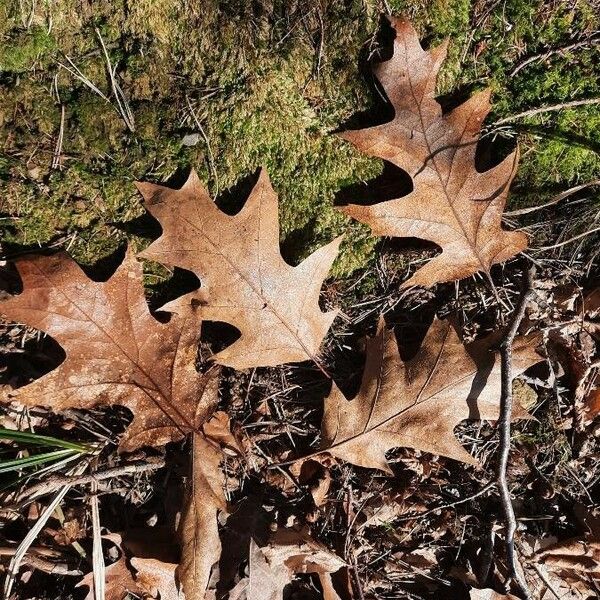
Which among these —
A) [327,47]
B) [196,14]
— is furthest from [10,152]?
[327,47]

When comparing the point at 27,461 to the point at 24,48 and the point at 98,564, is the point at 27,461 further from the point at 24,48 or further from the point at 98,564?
the point at 24,48

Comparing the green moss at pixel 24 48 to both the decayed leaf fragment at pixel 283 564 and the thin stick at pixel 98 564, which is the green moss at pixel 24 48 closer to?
the thin stick at pixel 98 564

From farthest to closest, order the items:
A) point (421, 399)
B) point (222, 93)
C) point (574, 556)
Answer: point (574, 556)
point (421, 399)
point (222, 93)

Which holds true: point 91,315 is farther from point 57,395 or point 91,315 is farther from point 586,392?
point 586,392

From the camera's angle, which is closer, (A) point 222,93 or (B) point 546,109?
(A) point 222,93

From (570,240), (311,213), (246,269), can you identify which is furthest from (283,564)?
(570,240)

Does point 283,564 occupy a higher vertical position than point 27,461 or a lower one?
lower
